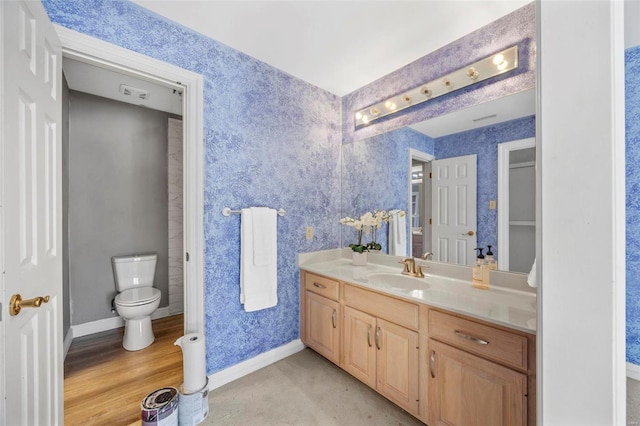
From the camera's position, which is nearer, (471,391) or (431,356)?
(471,391)

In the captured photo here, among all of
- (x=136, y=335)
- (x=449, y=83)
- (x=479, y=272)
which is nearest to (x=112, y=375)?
(x=136, y=335)

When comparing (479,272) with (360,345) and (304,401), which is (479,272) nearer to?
(360,345)

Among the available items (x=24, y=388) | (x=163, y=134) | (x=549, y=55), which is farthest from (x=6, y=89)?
(x=163, y=134)

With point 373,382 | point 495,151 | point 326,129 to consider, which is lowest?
point 373,382

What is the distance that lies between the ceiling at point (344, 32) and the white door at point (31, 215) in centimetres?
83

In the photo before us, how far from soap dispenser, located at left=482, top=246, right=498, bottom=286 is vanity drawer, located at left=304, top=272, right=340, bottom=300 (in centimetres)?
95

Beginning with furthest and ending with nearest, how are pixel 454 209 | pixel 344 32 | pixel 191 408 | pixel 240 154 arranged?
pixel 240 154
pixel 454 209
pixel 344 32
pixel 191 408

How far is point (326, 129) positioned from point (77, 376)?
2.83m

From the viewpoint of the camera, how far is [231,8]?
64.1 inches

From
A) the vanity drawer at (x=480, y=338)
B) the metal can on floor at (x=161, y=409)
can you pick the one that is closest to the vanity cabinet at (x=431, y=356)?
the vanity drawer at (x=480, y=338)

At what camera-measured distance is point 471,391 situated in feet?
4.17

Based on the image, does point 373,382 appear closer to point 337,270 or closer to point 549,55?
point 337,270

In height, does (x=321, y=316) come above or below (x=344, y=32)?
below

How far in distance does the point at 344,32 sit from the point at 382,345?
6.78 feet
